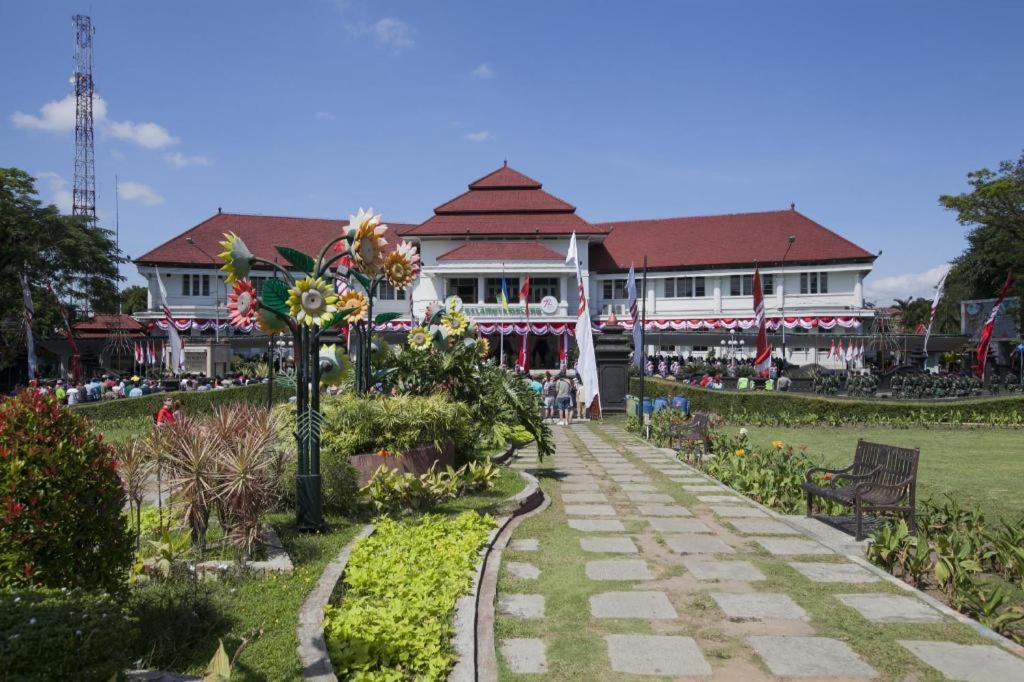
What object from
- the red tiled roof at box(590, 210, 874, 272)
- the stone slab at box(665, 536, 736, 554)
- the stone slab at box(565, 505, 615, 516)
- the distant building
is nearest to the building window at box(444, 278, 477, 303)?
the distant building

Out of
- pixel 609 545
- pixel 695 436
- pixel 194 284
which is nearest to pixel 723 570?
pixel 609 545

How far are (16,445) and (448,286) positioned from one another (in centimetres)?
4296

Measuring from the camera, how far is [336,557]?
18.6 ft

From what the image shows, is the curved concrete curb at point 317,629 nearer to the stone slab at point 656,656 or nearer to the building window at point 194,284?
the stone slab at point 656,656

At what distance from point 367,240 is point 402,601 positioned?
339 centimetres

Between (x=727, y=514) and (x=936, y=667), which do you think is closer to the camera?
(x=936, y=667)

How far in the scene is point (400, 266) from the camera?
8094 millimetres

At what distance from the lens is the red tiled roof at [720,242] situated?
46156 millimetres

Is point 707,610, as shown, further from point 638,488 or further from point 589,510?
point 638,488

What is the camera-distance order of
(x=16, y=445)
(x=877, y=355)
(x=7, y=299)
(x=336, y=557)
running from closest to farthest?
(x=16, y=445) < (x=336, y=557) < (x=7, y=299) < (x=877, y=355)

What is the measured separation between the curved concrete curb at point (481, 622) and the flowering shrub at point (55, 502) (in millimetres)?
1990

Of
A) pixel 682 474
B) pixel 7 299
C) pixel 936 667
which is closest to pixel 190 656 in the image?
pixel 936 667

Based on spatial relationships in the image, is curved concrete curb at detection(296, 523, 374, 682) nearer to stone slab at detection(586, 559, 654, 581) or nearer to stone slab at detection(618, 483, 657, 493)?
stone slab at detection(586, 559, 654, 581)

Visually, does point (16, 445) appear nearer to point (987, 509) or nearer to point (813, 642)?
point (813, 642)
